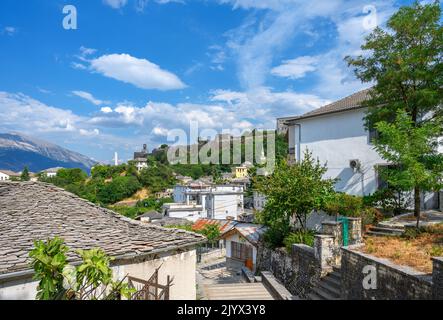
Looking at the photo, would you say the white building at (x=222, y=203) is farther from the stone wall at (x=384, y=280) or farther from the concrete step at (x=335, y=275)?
the stone wall at (x=384, y=280)

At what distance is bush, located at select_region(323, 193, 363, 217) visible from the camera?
12.4 m

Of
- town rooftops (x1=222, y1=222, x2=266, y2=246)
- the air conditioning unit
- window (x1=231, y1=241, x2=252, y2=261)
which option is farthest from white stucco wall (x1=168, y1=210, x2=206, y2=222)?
the air conditioning unit

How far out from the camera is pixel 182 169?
108 metres

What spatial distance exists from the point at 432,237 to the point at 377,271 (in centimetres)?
336

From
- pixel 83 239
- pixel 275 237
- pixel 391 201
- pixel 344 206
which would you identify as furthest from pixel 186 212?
pixel 83 239

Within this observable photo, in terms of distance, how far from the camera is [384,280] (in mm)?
6723

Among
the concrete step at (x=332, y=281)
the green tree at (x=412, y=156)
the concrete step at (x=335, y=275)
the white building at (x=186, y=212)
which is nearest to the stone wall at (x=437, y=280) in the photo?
the concrete step at (x=332, y=281)

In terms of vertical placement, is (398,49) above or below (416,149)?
above

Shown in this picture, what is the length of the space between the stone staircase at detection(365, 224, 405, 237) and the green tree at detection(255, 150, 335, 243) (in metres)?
2.25

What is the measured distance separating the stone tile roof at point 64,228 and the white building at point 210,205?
144 feet

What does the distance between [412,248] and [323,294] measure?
2.74m
